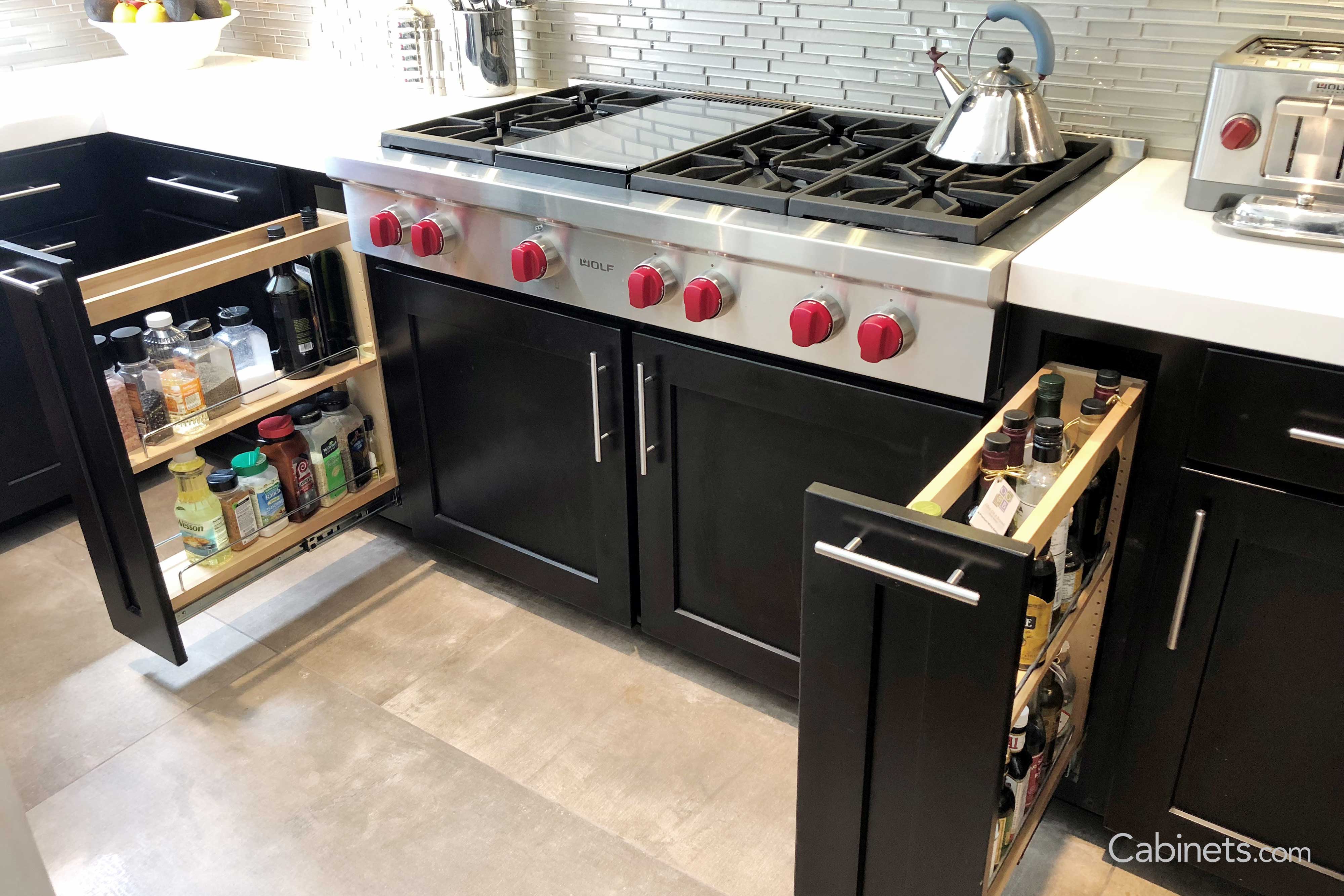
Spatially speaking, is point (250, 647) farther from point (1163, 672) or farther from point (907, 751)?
point (1163, 672)

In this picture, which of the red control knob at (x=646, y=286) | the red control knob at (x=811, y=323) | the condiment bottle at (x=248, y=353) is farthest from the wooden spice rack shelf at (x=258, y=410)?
the red control knob at (x=811, y=323)

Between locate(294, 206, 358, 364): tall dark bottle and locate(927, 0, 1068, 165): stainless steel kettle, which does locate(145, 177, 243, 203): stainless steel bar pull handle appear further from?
locate(927, 0, 1068, 165): stainless steel kettle

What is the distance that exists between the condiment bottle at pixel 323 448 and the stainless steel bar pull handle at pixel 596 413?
60 centimetres

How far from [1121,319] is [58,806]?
1.74 m

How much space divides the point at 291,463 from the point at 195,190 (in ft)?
2.16

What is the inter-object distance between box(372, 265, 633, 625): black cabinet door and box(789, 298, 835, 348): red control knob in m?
0.39

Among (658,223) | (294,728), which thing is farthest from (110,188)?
(658,223)

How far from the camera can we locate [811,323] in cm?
141

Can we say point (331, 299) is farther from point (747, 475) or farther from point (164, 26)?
point (164, 26)

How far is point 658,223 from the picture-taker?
1.52m

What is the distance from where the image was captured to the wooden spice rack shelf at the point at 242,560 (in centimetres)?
192

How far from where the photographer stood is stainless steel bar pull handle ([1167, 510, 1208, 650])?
4.28 ft

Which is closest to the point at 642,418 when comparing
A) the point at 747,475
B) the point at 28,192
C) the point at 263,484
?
the point at 747,475

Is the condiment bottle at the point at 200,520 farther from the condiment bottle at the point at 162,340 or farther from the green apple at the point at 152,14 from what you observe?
the green apple at the point at 152,14
